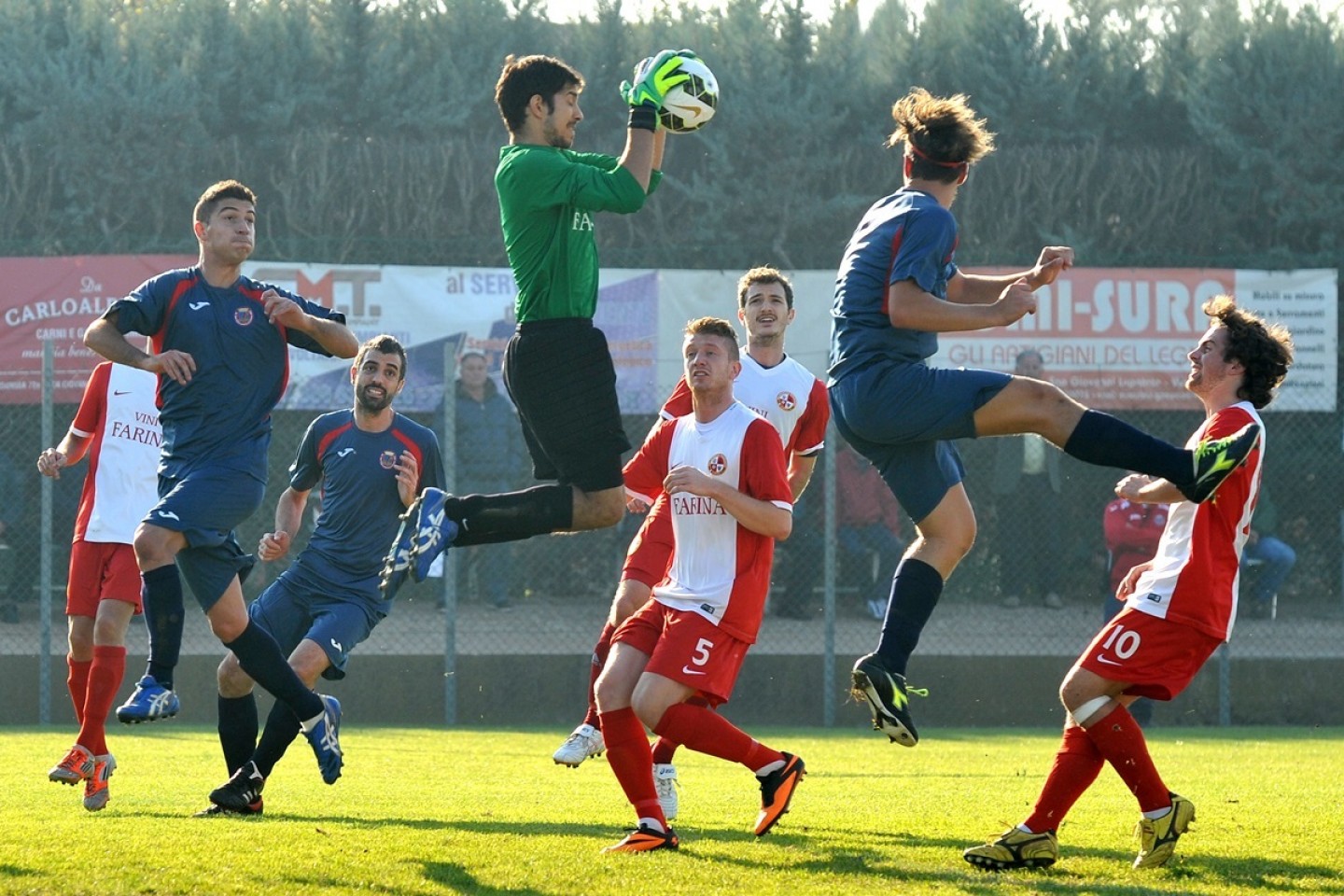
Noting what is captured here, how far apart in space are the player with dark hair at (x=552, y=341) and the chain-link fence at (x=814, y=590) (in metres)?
7.13

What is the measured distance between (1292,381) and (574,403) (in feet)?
36.5

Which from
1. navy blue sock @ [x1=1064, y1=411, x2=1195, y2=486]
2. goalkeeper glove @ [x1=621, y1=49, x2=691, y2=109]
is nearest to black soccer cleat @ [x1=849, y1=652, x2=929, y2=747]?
navy blue sock @ [x1=1064, y1=411, x2=1195, y2=486]

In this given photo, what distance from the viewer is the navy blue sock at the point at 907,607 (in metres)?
6.90

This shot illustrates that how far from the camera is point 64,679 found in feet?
47.1

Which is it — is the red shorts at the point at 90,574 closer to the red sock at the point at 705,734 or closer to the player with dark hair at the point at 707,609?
the player with dark hair at the point at 707,609

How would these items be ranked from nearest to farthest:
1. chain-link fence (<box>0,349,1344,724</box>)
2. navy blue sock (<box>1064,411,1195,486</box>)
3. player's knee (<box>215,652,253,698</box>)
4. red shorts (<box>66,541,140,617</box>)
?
navy blue sock (<box>1064,411,1195,486</box>), player's knee (<box>215,652,253,698</box>), red shorts (<box>66,541,140,617</box>), chain-link fence (<box>0,349,1344,724</box>)

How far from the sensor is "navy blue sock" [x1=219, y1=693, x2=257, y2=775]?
853 cm

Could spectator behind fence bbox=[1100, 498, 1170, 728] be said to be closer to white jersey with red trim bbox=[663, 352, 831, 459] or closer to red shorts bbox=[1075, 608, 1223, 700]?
white jersey with red trim bbox=[663, 352, 831, 459]

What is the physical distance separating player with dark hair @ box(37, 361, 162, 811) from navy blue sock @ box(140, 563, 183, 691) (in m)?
0.93

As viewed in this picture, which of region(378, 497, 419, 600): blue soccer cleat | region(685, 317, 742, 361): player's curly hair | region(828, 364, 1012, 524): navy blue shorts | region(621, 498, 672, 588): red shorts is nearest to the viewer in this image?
region(828, 364, 1012, 524): navy blue shorts

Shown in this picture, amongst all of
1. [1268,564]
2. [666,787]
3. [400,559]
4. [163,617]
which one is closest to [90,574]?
[163,617]

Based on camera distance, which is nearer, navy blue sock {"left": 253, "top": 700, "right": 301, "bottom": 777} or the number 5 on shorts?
the number 5 on shorts

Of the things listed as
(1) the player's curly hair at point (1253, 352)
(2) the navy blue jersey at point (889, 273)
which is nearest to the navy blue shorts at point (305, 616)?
(2) the navy blue jersey at point (889, 273)

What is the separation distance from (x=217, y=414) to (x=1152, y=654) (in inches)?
152
